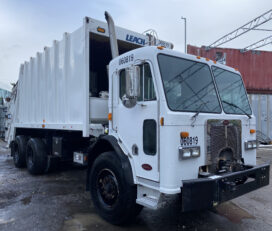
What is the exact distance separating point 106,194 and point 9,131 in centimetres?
642

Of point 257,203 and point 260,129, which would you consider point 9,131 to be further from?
point 260,129

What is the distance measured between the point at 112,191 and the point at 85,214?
0.83m

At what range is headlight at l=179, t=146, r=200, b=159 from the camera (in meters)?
2.88

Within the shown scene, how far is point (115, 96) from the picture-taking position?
3.82 m

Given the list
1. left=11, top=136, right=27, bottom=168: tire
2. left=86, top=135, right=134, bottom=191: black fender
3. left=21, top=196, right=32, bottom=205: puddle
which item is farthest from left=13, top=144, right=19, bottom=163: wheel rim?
left=86, top=135, right=134, bottom=191: black fender

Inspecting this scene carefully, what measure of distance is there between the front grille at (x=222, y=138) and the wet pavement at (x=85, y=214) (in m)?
1.11

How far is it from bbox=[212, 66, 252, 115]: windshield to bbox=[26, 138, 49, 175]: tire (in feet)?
16.0

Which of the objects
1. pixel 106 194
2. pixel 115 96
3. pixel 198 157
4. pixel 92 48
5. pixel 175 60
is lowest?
pixel 106 194

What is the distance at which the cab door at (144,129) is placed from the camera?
120 inches

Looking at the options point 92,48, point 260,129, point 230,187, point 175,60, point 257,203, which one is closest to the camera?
point 230,187

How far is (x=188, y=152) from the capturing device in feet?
9.63

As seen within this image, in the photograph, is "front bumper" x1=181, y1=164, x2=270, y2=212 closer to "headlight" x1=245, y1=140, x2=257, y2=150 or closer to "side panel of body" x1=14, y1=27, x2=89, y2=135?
"headlight" x1=245, y1=140, x2=257, y2=150

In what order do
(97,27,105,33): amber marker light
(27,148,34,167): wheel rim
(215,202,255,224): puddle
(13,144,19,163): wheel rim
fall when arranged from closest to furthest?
1. (215,202,255,224): puddle
2. (97,27,105,33): amber marker light
3. (27,148,34,167): wheel rim
4. (13,144,19,163): wheel rim

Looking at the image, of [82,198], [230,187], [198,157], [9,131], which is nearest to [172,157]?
[198,157]
